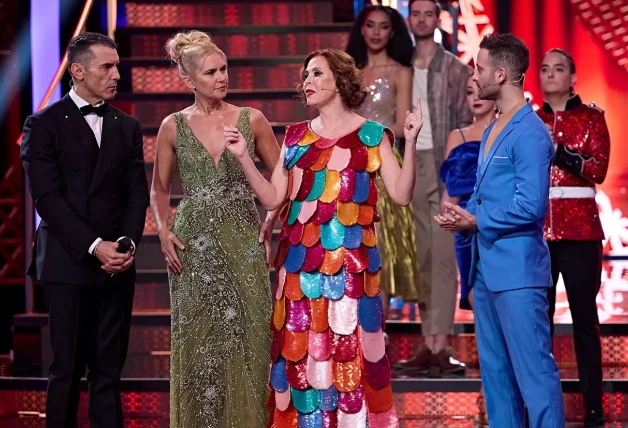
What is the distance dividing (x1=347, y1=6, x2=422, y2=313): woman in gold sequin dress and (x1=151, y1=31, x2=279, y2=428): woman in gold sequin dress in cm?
144

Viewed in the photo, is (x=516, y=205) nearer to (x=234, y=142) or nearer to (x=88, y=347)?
(x=234, y=142)

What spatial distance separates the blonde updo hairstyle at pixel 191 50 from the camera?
13.5 ft

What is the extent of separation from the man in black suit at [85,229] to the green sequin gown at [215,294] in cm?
24

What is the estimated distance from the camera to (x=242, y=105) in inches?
268

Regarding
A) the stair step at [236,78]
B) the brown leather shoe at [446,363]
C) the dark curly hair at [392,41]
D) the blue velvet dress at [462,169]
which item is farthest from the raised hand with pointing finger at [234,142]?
the stair step at [236,78]

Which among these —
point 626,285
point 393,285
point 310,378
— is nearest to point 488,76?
point 310,378

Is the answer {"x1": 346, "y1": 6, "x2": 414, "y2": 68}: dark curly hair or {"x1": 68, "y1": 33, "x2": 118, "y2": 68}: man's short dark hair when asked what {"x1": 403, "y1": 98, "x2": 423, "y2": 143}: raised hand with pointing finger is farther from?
{"x1": 346, "y1": 6, "x2": 414, "y2": 68}: dark curly hair

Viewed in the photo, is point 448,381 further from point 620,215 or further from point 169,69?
point 620,215

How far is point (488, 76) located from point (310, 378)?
50.0 inches

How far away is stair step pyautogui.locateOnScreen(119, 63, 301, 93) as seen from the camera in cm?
706

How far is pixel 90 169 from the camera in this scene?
13.2 ft

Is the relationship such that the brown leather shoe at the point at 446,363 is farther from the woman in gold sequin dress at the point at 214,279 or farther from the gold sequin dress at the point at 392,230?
the woman in gold sequin dress at the point at 214,279

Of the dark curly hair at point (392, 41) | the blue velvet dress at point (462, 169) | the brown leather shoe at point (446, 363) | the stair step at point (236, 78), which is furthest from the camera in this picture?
the stair step at point (236, 78)

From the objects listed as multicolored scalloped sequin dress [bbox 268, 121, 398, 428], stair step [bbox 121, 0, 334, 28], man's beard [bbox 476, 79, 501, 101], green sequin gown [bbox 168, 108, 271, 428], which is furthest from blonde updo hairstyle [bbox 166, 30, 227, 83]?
stair step [bbox 121, 0, 334, 28]
